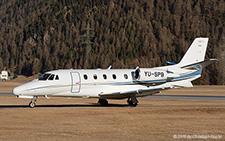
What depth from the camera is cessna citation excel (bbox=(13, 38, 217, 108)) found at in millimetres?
29641

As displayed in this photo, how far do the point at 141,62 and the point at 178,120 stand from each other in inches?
4531

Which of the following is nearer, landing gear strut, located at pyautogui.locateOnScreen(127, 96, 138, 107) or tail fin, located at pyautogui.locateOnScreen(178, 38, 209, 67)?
landing gear strut, located at pyautogui.locateOnScreen(127, 96, 138, 107)

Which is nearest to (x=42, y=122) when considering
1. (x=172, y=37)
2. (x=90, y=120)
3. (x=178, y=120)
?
(x=90, y=120)

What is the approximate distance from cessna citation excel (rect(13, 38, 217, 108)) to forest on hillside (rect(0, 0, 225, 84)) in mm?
97889

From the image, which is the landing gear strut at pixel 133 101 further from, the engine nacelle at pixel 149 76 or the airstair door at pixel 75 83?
the airstair door at pixel 75 83

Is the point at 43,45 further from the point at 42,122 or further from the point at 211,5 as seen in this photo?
the point at 42,122

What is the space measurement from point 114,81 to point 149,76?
315cm

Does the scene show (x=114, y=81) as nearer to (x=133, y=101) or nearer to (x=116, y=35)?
(x=133, y=101)

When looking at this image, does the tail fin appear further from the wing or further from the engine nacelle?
the wing

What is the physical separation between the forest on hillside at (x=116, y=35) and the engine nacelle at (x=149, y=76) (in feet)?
325

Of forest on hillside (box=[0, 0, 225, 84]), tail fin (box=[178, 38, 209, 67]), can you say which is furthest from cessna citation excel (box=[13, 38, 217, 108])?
forest on hillside (box=[0, 0, 225, 84])

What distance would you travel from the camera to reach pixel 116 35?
147000mm

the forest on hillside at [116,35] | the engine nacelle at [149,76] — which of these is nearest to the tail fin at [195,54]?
the engine nacelle at [149,76]

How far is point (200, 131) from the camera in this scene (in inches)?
715
